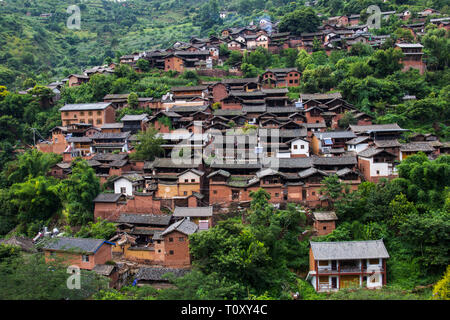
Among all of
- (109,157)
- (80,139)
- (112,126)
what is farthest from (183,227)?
(112,126)

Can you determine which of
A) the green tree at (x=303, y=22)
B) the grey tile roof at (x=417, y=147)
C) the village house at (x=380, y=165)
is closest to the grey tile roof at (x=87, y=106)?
the village house at (x=380, y=165)

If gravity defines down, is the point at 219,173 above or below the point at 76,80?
below

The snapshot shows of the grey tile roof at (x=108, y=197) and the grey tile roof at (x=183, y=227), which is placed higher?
the grey tile roof at (x=108, y=197)

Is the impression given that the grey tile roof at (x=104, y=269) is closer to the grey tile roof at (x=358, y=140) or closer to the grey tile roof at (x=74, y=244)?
the grey tile roof at (x=74, y=244)

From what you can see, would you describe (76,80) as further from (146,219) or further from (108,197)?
(146,219)

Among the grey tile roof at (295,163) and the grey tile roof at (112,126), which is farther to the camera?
the grey tile roof at (112,126)

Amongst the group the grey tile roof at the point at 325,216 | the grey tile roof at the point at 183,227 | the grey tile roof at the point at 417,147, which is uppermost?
the grey tile roof at the point at 417,147

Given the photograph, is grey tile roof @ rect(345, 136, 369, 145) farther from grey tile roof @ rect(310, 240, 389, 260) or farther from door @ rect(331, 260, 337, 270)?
door @ rect(331, 260, 337, 270)
